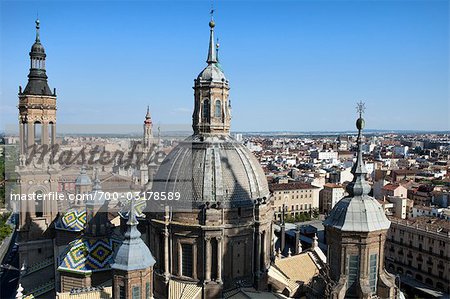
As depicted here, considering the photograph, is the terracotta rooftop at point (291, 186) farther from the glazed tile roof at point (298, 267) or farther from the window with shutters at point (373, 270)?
the window with shutters at point (373, 270)

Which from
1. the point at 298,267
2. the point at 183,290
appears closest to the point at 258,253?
the point at 183,290

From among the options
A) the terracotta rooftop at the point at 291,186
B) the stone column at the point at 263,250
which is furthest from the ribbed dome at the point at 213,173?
the terracotta rooftop at the point at 291,186

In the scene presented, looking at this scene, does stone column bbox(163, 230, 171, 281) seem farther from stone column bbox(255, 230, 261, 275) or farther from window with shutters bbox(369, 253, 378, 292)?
window with shutters bbox(369, 253, 378, 292)

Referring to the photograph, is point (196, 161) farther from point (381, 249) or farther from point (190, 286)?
point (381, 249)

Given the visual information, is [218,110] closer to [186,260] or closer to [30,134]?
[186,260]

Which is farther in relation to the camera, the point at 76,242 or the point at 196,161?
the point at 76,242

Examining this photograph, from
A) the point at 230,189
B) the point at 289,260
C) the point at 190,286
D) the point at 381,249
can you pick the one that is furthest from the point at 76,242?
the point at 381,249
